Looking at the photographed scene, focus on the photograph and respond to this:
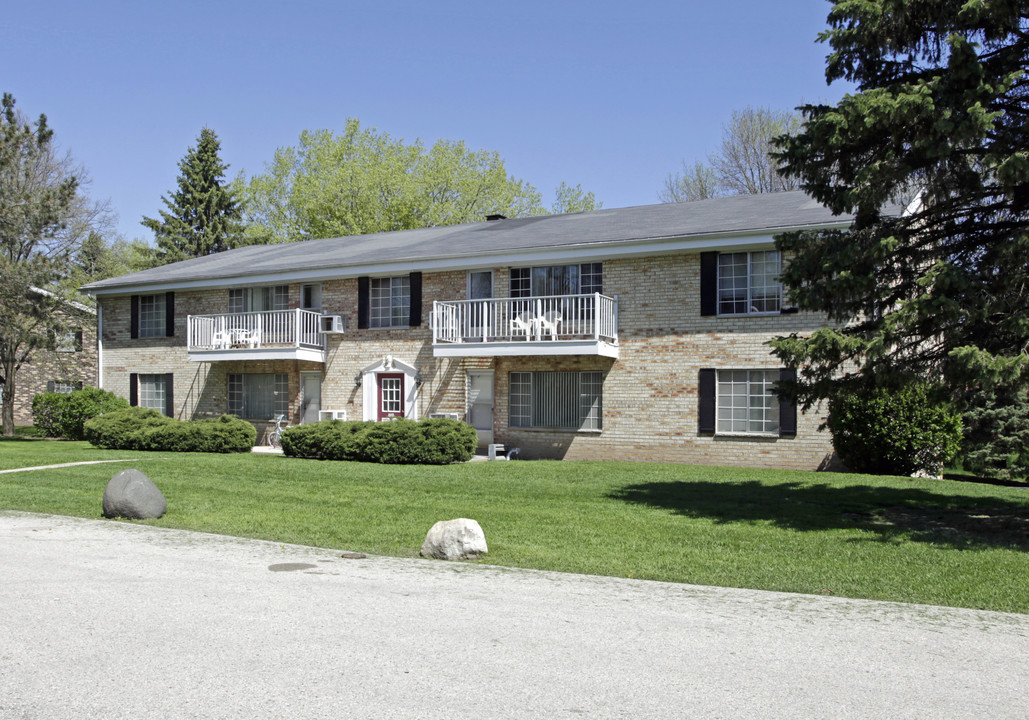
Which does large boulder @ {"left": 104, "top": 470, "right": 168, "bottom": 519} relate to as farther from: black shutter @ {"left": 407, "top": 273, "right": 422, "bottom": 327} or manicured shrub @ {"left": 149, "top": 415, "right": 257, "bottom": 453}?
black shutter @ {"left": 407, "top": 273, "right": 422, "bottom": 327}

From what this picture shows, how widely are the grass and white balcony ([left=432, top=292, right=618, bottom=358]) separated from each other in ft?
10.3

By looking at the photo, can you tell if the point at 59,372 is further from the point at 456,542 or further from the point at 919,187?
the point at 919,187

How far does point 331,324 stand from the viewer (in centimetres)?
2498

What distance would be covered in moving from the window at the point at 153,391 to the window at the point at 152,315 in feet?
4.47

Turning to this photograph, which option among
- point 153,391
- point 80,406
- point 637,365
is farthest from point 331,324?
point 637,365

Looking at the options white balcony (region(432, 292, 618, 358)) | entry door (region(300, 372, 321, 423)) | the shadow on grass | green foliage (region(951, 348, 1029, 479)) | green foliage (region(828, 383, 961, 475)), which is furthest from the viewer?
entry door (region(300, 372, 321, 423))

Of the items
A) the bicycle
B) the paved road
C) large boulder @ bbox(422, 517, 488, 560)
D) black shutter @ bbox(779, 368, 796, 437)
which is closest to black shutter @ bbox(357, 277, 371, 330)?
the bicycle

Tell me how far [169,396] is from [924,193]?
76.3 feet

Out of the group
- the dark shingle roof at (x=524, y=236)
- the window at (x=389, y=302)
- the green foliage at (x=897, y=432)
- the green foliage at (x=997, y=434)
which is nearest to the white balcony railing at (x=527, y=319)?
the dark shingle roof at (x=524, y=236)

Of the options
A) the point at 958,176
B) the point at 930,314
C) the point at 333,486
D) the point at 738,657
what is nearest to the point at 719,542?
the point at 930,314

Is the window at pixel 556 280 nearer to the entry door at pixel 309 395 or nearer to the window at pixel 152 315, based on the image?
the entry door at pixel 309 395

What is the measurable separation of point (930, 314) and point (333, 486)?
982 centimetres

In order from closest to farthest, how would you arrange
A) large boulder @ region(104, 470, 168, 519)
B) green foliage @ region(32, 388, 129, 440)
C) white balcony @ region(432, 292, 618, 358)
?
large boulder @ region(104, 470, 168, 519) < white balcony @ region(432, 292, 618, 358) < green foliage @ region(32, 388, 129, 440)

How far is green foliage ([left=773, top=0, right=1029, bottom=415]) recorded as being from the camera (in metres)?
10.1
